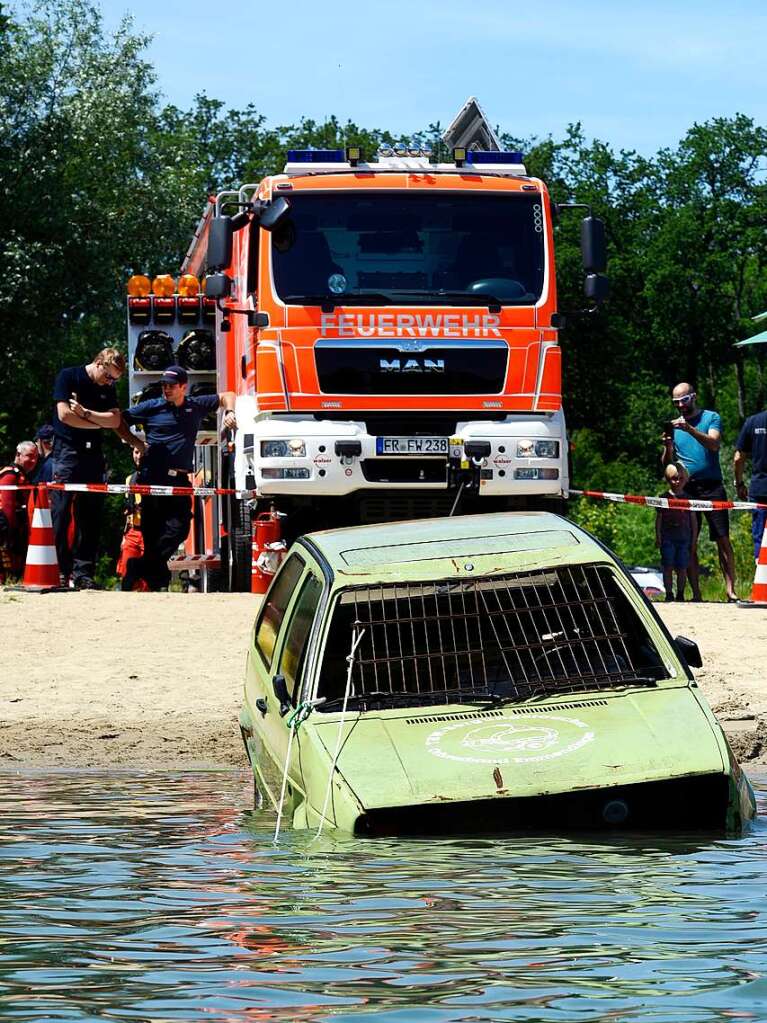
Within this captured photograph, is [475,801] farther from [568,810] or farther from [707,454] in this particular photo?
[707,454]

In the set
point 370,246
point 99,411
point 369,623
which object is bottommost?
point 369,623

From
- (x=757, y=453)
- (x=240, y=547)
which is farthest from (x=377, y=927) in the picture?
(x=240, y=547)

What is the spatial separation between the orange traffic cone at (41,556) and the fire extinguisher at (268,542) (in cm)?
190

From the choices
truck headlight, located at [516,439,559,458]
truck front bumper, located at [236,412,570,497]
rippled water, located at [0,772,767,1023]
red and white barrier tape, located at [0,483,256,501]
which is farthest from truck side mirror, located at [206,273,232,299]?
rippled water, located at [0,772,767,1023]

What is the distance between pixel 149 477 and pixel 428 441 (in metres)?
2.95

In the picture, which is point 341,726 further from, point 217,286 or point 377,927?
point 217,286

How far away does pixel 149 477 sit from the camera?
1873 centimetres

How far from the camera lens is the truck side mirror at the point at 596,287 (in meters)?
17.8

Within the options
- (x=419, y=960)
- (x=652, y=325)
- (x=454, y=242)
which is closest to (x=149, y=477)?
(x=454, y=242)

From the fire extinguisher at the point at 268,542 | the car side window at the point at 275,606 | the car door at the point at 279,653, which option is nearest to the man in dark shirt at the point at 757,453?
the fire extinguisher at the point at 268,542

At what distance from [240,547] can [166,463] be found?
1533 millimetres

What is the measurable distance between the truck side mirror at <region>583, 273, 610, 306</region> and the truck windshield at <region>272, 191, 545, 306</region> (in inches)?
30.0

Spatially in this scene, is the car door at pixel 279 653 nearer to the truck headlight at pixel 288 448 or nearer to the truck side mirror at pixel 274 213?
the truck headlight at pixel 288 448

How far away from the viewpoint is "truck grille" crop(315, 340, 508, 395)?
17.0 metres
